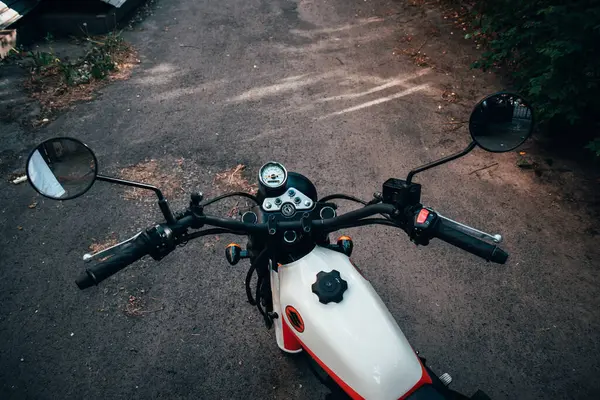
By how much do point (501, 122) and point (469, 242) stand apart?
630mm

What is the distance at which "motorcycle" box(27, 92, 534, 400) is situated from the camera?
187 cm

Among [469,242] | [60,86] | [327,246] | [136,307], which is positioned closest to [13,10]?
[60,86]

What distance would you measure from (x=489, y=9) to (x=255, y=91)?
A: 3.40 meters

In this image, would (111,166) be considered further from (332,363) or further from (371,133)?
(332,363)

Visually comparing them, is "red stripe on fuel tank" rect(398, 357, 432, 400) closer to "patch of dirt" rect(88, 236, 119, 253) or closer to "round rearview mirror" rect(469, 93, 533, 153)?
"round rearview mirror" rect(469, 93, 533, 153)

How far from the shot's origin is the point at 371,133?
5.48 m

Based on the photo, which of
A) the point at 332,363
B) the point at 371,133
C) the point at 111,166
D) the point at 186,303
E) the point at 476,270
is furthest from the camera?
the point at 371,133

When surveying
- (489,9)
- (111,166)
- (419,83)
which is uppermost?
(489,9)

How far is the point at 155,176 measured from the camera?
491 centimetres

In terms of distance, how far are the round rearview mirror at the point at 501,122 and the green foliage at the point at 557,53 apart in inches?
117

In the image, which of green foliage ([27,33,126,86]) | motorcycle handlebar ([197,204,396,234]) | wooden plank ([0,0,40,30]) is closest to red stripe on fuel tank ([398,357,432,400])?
motorcycle handlebar ([197,204,396,234])

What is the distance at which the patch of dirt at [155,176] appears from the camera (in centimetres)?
475

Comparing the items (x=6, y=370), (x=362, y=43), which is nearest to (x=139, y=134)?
(x=6, y=370)

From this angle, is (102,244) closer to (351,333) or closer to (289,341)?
(289,341)
